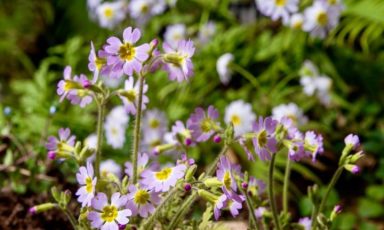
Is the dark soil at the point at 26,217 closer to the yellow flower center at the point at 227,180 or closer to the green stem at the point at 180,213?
the green stem at the point at 180,213

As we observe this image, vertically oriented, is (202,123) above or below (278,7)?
below

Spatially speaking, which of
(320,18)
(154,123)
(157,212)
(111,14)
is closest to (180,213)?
(157,212)

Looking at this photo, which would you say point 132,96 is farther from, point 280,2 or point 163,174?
point 280,2

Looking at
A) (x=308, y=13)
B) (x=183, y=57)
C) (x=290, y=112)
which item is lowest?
(x=290, y=112)

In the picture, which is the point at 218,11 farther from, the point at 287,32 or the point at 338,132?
the point at 338,132

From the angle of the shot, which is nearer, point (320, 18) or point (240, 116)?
point (240, 116)

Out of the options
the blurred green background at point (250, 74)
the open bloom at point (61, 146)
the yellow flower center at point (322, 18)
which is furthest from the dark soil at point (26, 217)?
the yellow flower center at point (322, 18)
